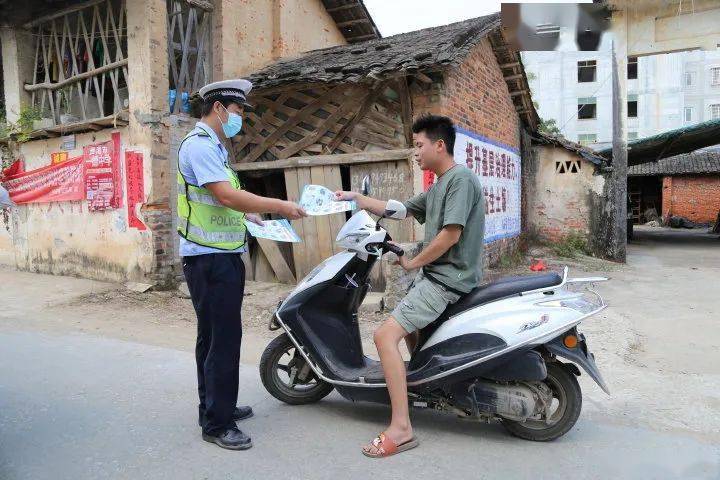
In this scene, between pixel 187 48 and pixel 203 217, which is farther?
pixel 187 48

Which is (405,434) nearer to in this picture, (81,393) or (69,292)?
(81,393)

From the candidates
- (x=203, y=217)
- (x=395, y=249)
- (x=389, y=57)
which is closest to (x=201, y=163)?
(x=203, y=217)

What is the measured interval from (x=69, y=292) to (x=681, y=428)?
7.67 metres

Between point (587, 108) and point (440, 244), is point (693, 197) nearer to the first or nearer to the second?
point (587, 108)

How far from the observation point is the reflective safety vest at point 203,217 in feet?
9.41

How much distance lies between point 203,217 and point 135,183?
572cm

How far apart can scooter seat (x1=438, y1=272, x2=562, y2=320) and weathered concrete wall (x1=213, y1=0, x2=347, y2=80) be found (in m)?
7.11

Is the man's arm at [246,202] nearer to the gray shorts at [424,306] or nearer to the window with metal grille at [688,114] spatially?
the gray shorts at [424,306]

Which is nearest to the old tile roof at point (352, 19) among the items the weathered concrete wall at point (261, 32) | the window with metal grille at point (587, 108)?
the weathered concrete wall at point (261, 32)

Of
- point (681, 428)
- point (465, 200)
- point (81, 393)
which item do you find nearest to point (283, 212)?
point (465, 200)

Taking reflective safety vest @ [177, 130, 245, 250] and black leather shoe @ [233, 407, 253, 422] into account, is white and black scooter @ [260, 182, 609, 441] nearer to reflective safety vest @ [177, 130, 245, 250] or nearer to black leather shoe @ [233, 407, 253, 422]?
black leather shoe @ [233, 407, 253, 422]

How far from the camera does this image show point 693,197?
84.9 feet

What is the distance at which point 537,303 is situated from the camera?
288 centimetres

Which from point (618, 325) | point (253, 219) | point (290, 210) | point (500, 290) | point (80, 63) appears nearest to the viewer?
point (290, 210)
